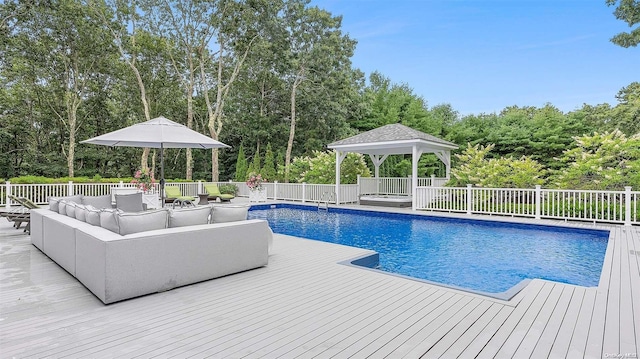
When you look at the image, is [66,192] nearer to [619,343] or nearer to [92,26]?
[92,26]

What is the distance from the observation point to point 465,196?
1154 cm

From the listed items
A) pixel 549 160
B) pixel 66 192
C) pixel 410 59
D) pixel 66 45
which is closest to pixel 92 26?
pixel 66 45

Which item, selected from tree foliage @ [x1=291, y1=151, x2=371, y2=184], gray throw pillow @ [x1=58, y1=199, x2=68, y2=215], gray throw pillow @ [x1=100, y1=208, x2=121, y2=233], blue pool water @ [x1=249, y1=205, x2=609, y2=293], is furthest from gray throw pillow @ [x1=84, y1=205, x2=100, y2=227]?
tree foliage @ [x1=291, y1=151, x2=371, y2=184]

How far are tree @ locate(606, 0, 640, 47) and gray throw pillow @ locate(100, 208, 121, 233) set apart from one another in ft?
43.6

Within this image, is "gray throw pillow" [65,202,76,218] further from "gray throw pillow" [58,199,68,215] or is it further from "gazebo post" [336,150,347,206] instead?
"gazebo post" [336,150,347,206]

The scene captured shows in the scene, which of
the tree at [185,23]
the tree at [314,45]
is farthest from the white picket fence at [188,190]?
the tree at [185,23]

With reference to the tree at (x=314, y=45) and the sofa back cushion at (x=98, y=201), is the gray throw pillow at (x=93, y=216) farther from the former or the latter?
the tree at (x=314, y=45)

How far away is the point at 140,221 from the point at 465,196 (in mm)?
10218

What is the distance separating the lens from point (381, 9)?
1636 centimetres

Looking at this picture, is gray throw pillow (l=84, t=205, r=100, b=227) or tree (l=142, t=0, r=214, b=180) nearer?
gray throw pillow (l=84, t=205, r=100, b=227)

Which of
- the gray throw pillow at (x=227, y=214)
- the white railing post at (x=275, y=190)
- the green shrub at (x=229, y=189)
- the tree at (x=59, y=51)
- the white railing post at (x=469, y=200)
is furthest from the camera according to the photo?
the tree at (x=59, y=51)

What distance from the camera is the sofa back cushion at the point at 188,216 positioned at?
4137 mm

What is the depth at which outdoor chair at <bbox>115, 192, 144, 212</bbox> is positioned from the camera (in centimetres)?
724

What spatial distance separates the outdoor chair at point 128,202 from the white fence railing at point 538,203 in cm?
884
